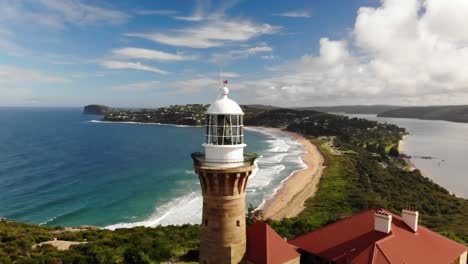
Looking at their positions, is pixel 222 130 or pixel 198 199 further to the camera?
pixel 198 199

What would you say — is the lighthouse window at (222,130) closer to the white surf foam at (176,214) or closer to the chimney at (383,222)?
the chimney at (383,222)

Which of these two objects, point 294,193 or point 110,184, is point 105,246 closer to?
point 294,193

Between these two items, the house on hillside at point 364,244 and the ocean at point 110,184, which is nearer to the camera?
the house on hillside at point 364,244

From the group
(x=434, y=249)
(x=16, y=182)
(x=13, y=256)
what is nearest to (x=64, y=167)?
(x=16, y=182)

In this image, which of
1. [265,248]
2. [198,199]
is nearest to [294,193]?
[198,199]

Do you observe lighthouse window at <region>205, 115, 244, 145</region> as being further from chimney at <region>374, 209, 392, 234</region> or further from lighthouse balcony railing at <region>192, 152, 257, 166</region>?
chimney at <region>374, 209, 392, 234</region>

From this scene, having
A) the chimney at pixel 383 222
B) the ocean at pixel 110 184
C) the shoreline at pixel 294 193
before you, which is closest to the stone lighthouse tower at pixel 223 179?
the chimney at pixel 383 222
